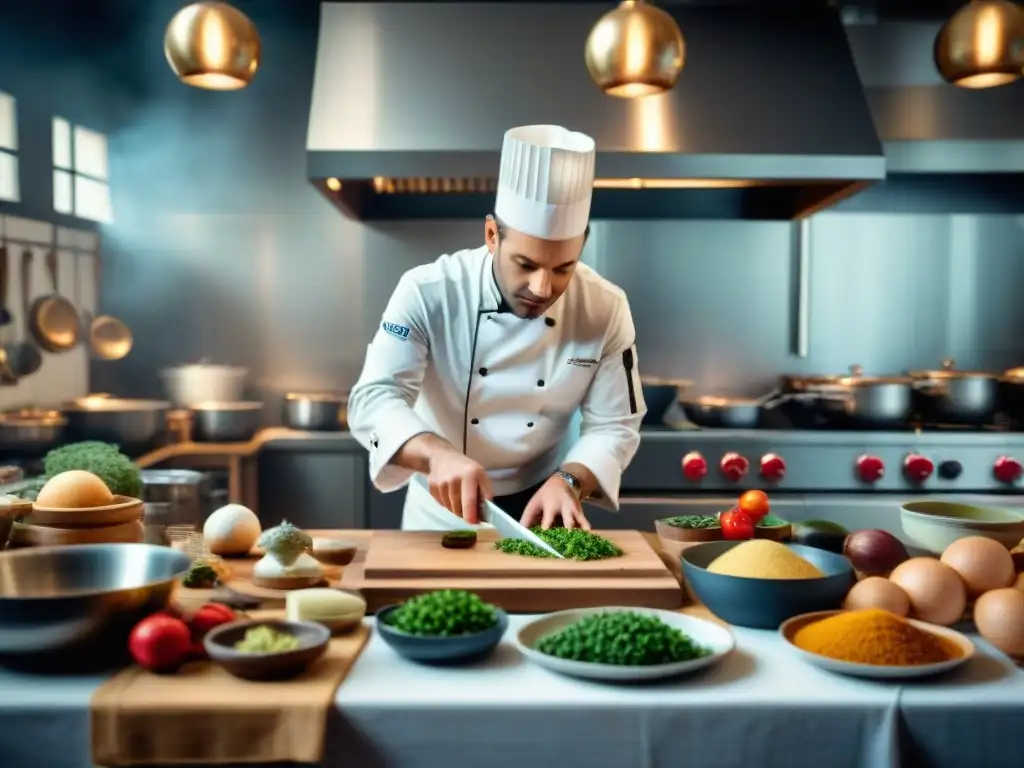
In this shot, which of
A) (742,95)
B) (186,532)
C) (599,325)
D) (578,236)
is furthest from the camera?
(742,95)

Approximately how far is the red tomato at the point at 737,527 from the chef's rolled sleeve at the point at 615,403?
1.60 feet

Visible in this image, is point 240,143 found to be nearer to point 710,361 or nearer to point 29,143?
point 29,143

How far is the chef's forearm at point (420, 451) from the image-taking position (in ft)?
6.80

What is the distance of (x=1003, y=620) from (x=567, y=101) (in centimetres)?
248

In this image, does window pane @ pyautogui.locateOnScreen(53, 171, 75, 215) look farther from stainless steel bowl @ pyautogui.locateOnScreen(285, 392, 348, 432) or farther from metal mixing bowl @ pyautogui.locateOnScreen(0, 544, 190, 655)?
metal mixing bowl @ pyautogui.locateOnScreen(0, 544, 190, 655)

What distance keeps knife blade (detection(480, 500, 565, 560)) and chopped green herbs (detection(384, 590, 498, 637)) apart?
1.14 ft

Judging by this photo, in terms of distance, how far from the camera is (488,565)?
1.70 metres

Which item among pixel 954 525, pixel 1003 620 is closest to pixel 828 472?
pixel 954 525

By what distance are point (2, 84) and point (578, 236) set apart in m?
2.78

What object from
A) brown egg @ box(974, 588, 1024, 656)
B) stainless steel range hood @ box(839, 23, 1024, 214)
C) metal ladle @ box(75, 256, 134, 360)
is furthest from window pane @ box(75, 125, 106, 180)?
brown egg @ box(974, 588, 1024, 656)

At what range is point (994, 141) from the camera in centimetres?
367

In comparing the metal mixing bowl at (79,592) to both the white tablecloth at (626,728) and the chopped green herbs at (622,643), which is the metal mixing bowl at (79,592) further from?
the chopped green herbs at (622,643)

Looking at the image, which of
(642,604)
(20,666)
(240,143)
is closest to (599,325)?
(642,604)

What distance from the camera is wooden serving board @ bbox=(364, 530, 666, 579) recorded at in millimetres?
1683
